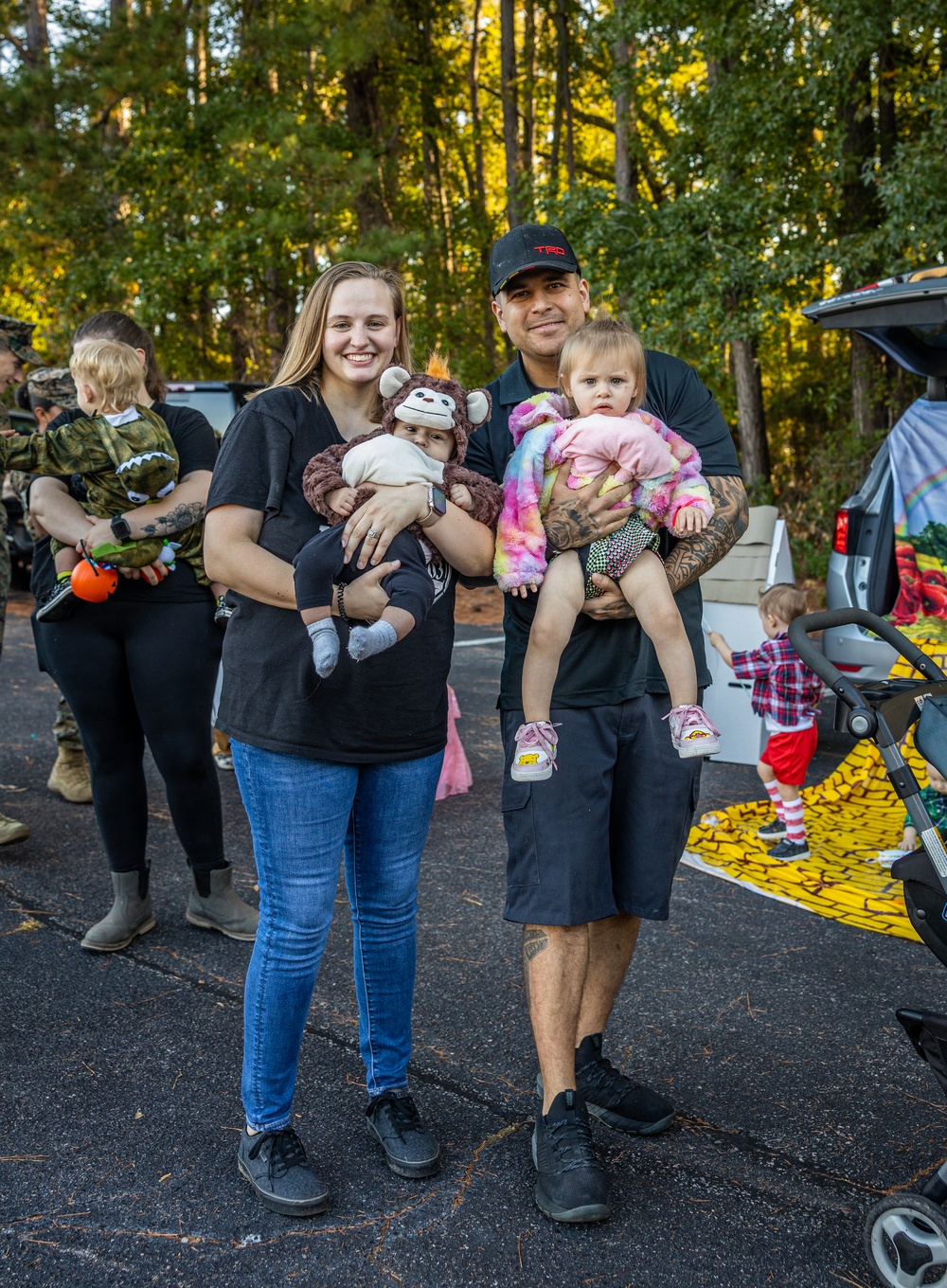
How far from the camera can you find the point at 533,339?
2.88 metres

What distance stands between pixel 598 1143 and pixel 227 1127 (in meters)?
0.95

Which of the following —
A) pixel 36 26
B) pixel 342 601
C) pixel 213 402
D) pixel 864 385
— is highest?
pixel 36 26

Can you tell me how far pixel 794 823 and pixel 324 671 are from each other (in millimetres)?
3377

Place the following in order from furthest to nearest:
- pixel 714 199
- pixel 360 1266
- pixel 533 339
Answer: pixel 714 199, pixel 533 339, pixel 360 1266

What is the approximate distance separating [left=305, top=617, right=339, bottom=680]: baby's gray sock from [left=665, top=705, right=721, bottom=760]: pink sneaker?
860 millimetres

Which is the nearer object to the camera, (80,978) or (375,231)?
(80,978)

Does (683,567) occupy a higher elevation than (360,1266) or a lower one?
higher

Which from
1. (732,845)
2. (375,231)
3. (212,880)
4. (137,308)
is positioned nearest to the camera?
(212,880)

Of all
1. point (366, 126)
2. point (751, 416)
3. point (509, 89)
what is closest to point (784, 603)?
point (751, 416)

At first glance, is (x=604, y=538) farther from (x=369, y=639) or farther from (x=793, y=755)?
(x=793, y=755)

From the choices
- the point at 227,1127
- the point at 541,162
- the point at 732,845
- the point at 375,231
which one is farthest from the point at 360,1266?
the point at 541,162

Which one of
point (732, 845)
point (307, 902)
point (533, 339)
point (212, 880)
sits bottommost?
point (732, 845)

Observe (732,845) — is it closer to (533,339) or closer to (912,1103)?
(912,1103)

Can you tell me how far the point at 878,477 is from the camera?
622 cm
